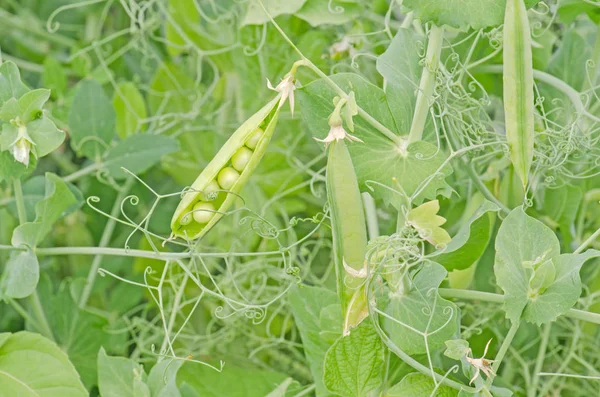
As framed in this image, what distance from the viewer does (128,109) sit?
0.87 m

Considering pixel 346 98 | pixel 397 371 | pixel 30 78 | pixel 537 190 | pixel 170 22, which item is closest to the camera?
pixel 346 98

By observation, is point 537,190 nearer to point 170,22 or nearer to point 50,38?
point 170,22

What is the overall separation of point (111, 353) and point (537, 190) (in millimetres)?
480

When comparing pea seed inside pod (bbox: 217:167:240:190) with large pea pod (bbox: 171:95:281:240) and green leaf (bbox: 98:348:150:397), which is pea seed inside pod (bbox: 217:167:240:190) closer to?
large pea pod (bbox: 171:95:281:240)

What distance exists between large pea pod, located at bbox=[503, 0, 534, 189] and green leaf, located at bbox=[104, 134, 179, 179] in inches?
15.2

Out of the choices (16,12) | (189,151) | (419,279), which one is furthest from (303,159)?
(16,12)

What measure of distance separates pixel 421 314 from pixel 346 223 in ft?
0.33

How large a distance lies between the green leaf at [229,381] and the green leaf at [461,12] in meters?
0.36

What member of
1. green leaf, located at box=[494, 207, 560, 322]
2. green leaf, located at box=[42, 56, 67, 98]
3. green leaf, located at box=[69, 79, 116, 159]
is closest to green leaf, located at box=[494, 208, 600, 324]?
green leaf, located at box=[494, 207, 560, 322]

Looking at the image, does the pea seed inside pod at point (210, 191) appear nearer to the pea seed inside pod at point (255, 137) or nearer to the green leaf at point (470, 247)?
the pea seed inside pod at point (255, 137)

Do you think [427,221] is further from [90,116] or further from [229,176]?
[90,116]

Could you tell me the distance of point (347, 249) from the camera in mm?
505

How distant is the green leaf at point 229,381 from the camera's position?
684 mm

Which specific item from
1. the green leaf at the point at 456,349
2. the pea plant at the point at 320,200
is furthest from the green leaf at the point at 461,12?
the green leaf at the point at 456,349
